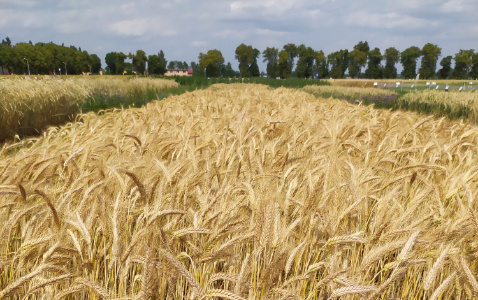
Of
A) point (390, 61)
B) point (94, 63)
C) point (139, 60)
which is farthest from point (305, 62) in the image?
point (94, 63)

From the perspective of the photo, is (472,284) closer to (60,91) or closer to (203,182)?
(203,182)

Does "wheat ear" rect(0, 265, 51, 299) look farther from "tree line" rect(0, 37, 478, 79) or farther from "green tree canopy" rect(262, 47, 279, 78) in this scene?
"green tree canopy" rect(262, 47, 279, 78)

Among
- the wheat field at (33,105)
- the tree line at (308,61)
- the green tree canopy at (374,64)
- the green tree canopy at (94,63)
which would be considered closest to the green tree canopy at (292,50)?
the tree line at (308,61)

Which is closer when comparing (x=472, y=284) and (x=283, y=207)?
(x=472, y=284)

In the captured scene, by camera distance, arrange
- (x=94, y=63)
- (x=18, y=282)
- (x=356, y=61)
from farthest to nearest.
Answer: (x=94, y=63)
(x=356, y=61)
(x=18, y=282)

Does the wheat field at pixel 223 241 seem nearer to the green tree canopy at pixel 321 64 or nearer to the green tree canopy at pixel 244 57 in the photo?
the green tree canopy at pixel 244 57

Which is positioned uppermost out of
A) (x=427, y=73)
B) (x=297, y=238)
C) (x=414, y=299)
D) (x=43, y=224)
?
(x=427, y=73)

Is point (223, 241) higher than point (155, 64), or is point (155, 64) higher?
point (155, 64)

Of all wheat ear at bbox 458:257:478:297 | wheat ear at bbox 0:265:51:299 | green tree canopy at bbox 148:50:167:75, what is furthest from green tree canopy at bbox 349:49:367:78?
wheat ear at bbox 0:265:51:299

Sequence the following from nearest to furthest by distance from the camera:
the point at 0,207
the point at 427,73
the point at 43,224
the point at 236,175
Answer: the point at 43,224, the point at 0,207, the point at 236,175, the point at 427,73

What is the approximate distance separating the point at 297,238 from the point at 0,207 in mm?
1345

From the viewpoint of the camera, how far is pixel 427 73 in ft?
301

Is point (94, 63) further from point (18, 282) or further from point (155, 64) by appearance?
point (18, 282)

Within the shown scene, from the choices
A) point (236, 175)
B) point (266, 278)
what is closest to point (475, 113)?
point (236, 175)
